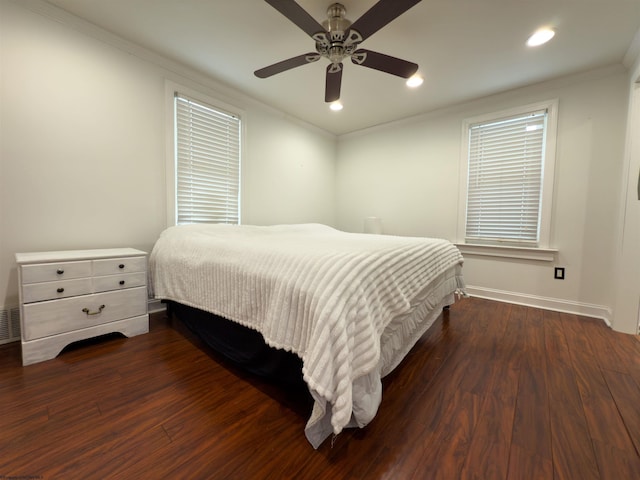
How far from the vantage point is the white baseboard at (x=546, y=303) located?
2.48m

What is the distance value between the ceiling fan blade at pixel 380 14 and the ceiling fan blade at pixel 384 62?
19cm

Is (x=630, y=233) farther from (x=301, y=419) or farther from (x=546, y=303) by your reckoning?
(x=301, y=419)

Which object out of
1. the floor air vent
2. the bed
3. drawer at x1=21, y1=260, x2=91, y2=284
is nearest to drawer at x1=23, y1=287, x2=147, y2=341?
drawer at x1=21, y1=260, x2=91, y2=284

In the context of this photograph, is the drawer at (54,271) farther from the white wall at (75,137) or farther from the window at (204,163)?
the window at (204,163)

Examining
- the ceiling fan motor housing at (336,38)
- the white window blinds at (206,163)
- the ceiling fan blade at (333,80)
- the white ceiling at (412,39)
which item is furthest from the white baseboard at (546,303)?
the white window blinds at (206,163)

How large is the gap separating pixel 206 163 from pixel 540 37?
10.3 feet

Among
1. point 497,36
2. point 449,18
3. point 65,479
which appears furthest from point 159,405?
point 497,36

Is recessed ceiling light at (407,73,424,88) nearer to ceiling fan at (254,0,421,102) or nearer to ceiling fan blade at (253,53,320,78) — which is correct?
ceiling fan at (254,0,421,102)

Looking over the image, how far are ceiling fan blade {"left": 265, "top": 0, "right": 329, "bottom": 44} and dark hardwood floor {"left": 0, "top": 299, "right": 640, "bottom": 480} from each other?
2.02 m

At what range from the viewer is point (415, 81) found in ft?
8.76

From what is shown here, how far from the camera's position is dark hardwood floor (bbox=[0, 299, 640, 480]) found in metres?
0.94

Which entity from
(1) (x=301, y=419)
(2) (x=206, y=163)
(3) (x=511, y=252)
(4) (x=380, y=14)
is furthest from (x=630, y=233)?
(2) (x=206, y=163)

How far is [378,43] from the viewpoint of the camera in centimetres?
212

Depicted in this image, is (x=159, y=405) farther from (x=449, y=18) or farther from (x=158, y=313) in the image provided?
(x=449, y=18)
